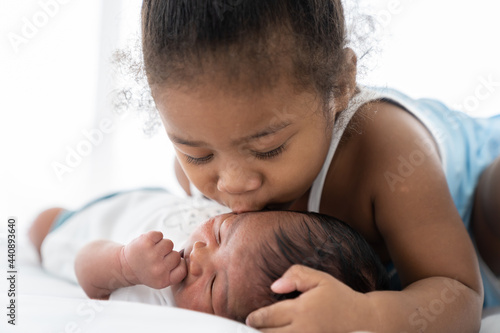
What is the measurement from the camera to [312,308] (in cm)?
77

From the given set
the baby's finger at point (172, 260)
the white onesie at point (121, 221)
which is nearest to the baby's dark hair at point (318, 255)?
the baby's finger at point (172, 260)

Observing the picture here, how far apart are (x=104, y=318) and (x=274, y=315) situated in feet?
0.82

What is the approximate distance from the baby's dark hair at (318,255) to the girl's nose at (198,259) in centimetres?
13

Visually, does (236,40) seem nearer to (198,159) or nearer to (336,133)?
(198,159)

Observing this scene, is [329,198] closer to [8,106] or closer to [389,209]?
[389,209]

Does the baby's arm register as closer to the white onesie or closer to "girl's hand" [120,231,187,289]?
"girl's hand" [120,231,187,289]

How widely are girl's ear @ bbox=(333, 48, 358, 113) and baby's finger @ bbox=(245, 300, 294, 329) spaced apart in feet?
1.43

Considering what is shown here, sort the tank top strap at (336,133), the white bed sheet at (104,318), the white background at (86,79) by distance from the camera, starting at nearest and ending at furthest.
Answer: the white bed sheet at (104,318)
the tank top strap at (336,133)
the white background at (86,79)

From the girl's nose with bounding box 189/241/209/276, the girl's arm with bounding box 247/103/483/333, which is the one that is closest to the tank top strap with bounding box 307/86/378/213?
the girl's arm with bounding box 247/103/483/333

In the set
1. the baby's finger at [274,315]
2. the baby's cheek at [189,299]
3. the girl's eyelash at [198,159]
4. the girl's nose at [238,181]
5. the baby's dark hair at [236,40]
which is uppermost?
the baby's dark hair at [236,40]

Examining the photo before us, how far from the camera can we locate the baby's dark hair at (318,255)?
85 cm

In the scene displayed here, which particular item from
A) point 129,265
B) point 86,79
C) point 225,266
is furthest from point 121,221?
point 86,79

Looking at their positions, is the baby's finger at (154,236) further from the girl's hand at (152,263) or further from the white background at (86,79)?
the white background at (86,79)

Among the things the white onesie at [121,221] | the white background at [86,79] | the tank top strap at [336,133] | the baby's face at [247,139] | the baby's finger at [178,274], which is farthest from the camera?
the white background at [86,79]
